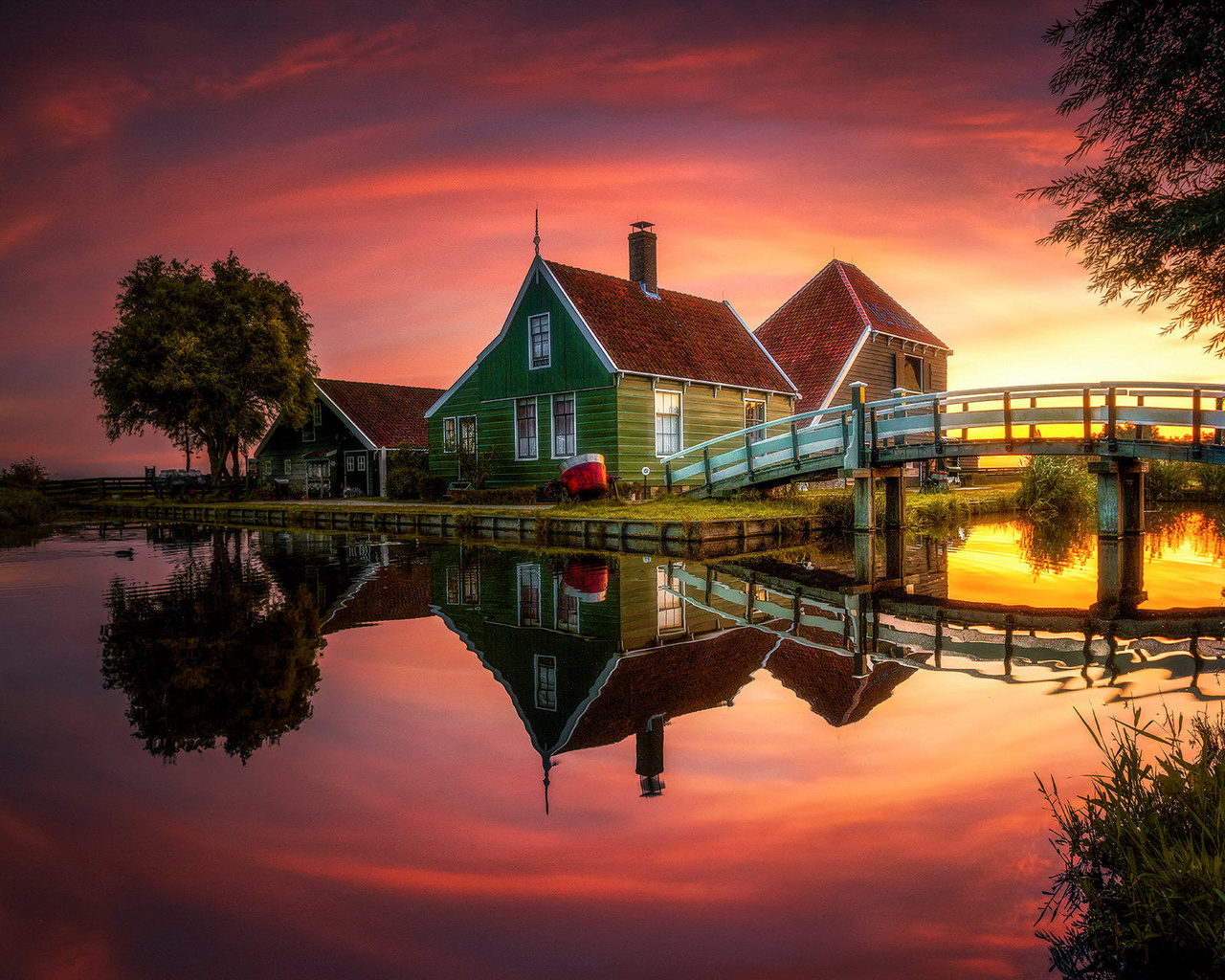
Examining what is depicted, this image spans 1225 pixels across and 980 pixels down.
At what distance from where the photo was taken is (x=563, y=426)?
24.3 metres

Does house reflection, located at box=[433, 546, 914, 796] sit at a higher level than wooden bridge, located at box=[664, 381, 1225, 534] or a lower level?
lower

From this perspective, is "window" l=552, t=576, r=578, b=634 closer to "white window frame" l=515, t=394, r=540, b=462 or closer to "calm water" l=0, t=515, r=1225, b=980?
"calm water" l=0, t=515, r=1225, b=980

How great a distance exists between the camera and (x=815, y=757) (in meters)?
4.80

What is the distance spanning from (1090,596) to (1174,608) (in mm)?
1114

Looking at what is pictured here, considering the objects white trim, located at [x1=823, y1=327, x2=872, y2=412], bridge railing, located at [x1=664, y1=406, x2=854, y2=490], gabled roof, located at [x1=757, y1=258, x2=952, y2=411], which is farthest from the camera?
gabled roof, located at [x1=757, y1=258, x2=952, y2=411]

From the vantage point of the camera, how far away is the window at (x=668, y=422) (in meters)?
24.0

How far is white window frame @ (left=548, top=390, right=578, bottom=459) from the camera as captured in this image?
23.8 metres

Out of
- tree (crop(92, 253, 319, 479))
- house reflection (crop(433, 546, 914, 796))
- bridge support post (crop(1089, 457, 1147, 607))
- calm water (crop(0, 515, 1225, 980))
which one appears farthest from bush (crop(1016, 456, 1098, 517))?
tree (crop(92, 253, 319, 479))

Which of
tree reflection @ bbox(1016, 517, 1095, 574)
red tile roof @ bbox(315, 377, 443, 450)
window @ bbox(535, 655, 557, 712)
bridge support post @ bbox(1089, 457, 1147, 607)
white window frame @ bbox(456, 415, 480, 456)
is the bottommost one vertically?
window @ bbox(535, 655, 557, 712)

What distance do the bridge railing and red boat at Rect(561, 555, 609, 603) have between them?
634 centimetres

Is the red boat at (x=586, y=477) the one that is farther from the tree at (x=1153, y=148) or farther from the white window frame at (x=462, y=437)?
the tree at (x=1153, y=148)

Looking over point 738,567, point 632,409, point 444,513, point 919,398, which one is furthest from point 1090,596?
point 444,513

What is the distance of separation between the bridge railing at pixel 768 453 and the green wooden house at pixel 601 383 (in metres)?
0.82

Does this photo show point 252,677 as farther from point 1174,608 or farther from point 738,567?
point 1174,608
